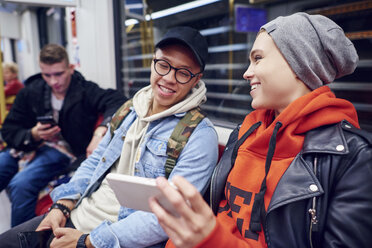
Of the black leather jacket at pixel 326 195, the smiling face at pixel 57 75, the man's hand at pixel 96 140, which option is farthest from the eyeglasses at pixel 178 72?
the smiling face at pixel 57 75

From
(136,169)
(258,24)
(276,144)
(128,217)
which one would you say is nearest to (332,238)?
(276,144)

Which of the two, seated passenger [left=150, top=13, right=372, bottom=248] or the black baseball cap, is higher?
the black baseball cap

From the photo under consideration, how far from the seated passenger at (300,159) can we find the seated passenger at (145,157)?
24 cm

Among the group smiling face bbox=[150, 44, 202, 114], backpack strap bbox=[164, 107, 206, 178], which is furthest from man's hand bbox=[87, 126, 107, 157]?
backpack strap bbox=[164, 107, 206, 178]

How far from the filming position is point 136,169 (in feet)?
5.06

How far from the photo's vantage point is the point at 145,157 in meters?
1.53

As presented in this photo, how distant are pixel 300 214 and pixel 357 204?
19 cm

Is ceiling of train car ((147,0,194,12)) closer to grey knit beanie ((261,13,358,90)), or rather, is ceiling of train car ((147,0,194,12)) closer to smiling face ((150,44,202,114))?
smiling face ((150,44,202,114))

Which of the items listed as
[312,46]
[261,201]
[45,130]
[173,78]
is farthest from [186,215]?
[45,130]

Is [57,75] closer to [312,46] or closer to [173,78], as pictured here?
[173,78]

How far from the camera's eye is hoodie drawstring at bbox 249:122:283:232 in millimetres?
1012

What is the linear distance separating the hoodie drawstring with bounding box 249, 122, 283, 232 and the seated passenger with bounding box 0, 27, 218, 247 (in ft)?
1.24

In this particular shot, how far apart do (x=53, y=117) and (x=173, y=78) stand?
5.77 ft

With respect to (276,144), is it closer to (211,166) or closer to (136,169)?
(211,166)
